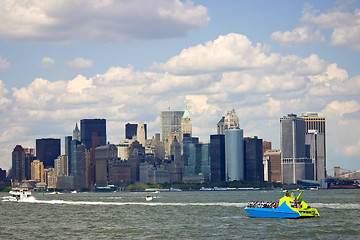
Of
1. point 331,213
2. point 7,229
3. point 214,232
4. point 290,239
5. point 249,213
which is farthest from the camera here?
point 331,213

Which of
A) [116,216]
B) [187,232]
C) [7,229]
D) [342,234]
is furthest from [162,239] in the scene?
[116,216]

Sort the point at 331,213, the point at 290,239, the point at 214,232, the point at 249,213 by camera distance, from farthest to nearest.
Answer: the point at 331,213 → the point at 249,213 → the point at 214,232 → the point at 290,239

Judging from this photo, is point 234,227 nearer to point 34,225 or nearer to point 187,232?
point 187,232

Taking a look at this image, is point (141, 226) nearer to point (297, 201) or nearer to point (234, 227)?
point (234, 227)

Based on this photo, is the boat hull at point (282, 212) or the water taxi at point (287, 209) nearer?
the boat hull at point (282, 212)

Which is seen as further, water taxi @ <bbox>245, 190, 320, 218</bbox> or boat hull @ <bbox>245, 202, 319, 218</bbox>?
water taxi @ <bbox>245, 190, 320, 218</bbox>

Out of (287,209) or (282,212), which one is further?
(282,212)

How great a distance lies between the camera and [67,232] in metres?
119

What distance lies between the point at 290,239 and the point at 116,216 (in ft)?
207

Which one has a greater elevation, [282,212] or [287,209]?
[287,209]

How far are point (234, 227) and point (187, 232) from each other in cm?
926

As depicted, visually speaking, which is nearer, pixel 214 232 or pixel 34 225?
pixel 214 232

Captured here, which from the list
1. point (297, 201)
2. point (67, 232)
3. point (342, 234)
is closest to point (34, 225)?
point (67, 232)

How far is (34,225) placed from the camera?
5310 inches
